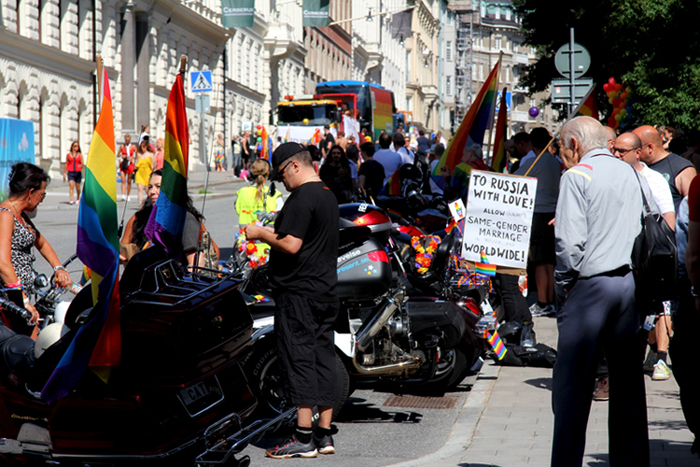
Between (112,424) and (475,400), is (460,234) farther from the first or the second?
(112,424)

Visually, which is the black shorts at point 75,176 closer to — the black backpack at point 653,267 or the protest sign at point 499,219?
the protest sign at point 499,219

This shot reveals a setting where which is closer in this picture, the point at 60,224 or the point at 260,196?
the point at 260,196

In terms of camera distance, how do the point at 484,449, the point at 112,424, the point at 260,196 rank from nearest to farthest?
the point at 112,424, the point at 484,449, the point at 260,196

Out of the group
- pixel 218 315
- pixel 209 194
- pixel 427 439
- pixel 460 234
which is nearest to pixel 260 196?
pixel 460 234

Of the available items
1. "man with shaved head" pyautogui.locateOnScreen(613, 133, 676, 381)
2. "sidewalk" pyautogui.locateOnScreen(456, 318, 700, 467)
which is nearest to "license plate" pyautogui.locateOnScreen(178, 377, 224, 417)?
"sidewalk" pyautogui.locateOnScreen(456, 318, 700, 467)

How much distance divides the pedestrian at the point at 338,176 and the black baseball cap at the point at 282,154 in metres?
5.16

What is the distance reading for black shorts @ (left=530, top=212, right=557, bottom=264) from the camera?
10.0 meters

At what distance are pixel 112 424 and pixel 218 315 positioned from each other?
0.77 m

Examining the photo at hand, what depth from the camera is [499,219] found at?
757 centimetres

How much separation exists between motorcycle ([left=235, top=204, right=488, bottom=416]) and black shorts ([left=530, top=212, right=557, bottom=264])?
3.44 metres

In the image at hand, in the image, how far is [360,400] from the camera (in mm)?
7191

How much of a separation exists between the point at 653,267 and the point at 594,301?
366 millimetres

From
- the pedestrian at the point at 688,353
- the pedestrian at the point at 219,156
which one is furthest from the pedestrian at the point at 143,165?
the pedestrian at the point at 219,156

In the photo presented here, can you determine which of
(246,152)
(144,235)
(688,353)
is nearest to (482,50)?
(246,152)
